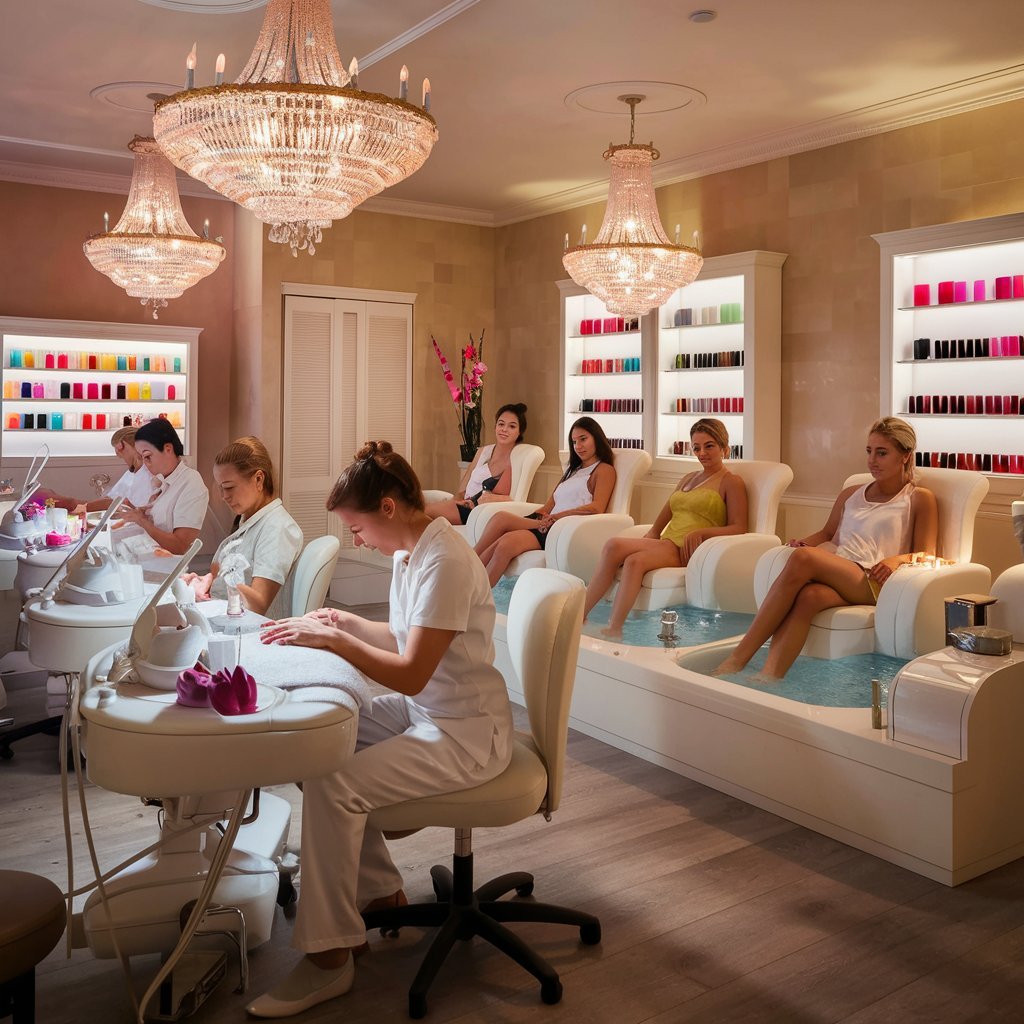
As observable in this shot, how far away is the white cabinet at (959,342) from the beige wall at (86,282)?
508 cm

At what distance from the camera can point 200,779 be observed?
1.80 metres

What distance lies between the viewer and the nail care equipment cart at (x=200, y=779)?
5.87 feet

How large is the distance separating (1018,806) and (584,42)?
135 inches

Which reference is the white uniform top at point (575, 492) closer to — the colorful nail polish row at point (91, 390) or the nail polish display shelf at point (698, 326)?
the nail polish display shelf at point (698, 326)

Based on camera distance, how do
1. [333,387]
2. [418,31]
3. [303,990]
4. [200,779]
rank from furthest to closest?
[333,387] < [418,31] < [303,990] < [200,779]

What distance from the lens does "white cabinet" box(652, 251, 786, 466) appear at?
5906 millimetres

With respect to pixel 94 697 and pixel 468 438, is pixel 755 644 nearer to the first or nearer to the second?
pixel 94 697

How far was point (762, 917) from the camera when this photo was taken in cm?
260

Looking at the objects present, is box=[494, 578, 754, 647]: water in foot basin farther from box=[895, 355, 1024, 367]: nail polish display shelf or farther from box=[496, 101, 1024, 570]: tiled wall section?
box=[895, 355, 1024, 367]: nail polish display shelf

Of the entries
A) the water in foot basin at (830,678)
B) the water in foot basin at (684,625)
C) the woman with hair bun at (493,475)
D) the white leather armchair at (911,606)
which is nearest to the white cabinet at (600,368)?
the woman with hair bun at (493,475)

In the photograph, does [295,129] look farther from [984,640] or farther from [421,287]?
[421,287]

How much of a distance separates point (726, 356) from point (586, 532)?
1531mm

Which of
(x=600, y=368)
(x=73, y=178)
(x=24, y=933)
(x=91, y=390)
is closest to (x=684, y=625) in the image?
(x=600, y=368)

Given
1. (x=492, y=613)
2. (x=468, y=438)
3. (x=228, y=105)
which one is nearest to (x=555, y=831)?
(x=492, y=613)
